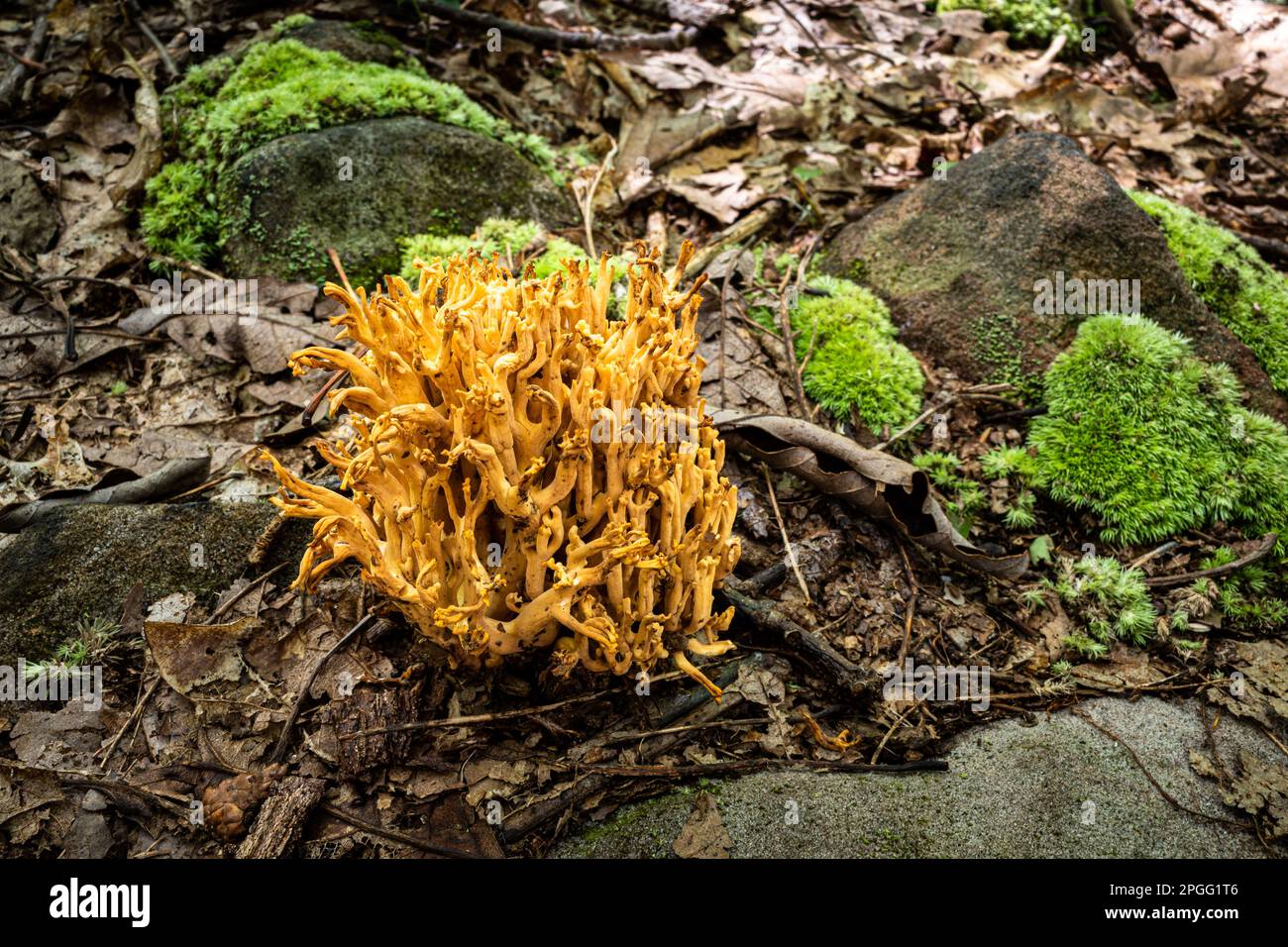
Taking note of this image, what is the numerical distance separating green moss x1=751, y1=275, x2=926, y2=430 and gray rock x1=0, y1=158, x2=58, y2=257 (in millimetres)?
4026

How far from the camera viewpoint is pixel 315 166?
450cm

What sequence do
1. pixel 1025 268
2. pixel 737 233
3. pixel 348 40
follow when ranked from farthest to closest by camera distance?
1. pixel 348 40
2. pixel 737 233
3. pixel 1025 268

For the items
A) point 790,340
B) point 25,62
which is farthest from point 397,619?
point 25,62

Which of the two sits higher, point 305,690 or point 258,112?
point 258,112

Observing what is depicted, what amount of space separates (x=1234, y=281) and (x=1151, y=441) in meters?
1.54

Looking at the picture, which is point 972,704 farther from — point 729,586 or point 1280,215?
point 1280,215

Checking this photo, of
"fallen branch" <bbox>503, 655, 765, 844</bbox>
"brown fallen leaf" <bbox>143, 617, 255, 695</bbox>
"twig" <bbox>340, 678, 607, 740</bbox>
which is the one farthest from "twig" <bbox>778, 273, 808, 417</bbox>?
"brown fallen leaf" <bbox>143, 617, 255, 695</bbox>

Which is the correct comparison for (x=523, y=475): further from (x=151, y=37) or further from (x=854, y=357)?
(x=151, y=37)

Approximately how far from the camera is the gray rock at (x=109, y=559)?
2863 millimetres

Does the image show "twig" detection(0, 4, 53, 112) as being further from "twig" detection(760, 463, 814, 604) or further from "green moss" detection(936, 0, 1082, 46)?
"green moss" detection(936, 0, 1082, 46)

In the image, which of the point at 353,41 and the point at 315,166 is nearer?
the point at 315,166

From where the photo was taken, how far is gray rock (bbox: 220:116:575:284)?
171 inches

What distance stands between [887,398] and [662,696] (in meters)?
1.98
